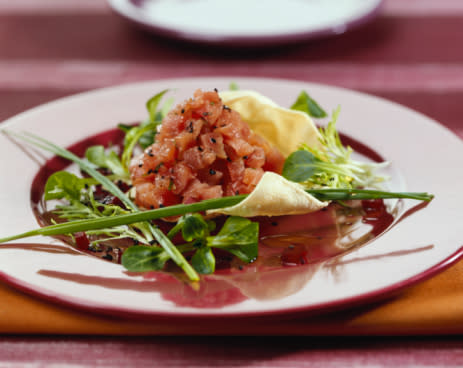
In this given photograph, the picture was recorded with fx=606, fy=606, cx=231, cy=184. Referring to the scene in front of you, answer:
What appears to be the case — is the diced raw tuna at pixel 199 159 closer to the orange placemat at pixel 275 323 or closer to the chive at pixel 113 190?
the chive at pixel 113 190

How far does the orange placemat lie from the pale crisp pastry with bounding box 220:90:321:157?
1.03 meters

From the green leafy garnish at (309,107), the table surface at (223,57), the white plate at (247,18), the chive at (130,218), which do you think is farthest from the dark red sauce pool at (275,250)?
the white plate at (247,18)

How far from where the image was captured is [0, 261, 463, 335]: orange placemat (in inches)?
71.1

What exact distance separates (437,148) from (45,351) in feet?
6.20

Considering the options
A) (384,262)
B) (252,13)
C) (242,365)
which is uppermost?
(252,13)

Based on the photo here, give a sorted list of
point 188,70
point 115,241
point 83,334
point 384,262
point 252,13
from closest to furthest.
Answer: point 83,334
point 384,262
point 115,241
point 188,70
point 252,13

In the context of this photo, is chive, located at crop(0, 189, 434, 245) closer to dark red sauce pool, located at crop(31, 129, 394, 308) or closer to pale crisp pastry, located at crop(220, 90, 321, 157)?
dark red sauce pool, located at crop(31, 129, 394, 308)

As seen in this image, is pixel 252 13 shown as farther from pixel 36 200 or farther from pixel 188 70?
pixel 36 200

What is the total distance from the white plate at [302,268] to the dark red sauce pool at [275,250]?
1cm

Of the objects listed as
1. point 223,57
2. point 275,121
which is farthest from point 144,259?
point 223,57

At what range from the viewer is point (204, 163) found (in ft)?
7.86

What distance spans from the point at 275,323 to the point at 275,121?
1213 mm

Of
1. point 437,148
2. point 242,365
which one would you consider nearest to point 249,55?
point 437,148

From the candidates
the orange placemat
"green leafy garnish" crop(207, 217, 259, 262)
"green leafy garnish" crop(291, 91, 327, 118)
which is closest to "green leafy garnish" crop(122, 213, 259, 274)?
"green leafy garnish" crop(207, 217, 259, 262)
